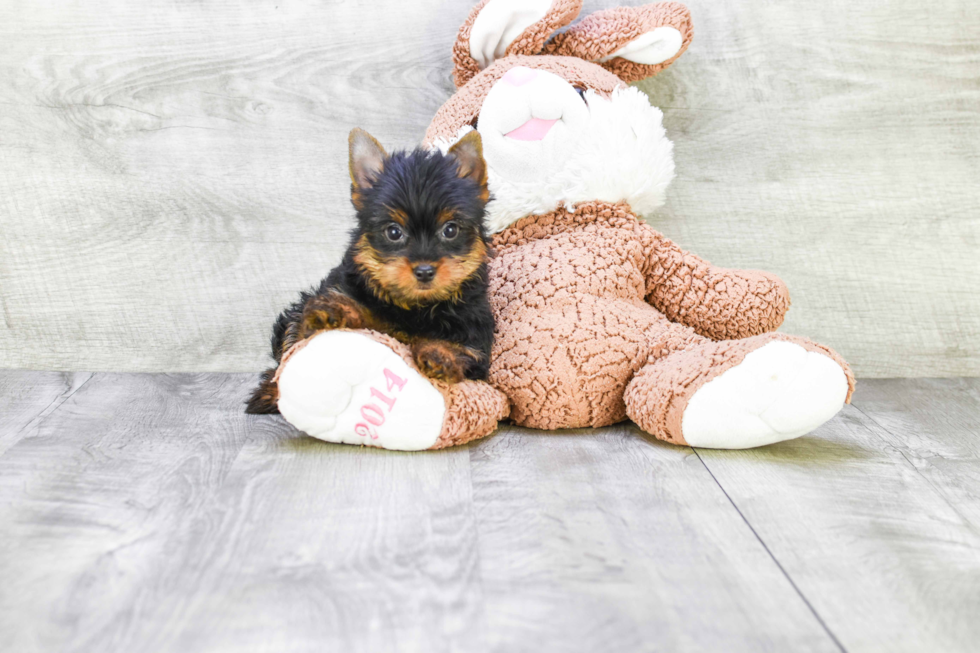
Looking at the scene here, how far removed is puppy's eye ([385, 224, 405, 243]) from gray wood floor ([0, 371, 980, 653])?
373mm

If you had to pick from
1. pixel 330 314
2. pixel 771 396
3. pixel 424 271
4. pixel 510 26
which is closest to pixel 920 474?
pixel 771 396

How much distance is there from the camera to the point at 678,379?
1312mm

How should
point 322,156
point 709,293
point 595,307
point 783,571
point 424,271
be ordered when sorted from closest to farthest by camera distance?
point 783,571
point 424,271
point 595,307
point 709,293
point 322,156

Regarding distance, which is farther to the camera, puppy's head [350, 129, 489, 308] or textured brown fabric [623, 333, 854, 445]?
textured brown fabric [623, 333, 854, 445]

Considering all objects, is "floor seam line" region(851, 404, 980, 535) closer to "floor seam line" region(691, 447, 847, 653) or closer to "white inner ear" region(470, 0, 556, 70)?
"floor seam line" region(691, 447, 847, 653)

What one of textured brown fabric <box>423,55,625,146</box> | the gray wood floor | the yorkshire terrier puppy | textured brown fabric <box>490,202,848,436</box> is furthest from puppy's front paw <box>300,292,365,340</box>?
textured brown fabric <box>423,55,625,146</box>

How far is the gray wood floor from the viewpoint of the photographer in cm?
82

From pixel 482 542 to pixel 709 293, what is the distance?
32.5 inches

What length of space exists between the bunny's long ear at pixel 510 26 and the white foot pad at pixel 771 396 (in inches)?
33.2

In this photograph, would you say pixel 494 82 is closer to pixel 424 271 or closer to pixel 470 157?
pixel 470 157

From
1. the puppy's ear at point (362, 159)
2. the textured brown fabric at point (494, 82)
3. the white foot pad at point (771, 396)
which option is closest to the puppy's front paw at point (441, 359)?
the puppy's ear at point (362, 159)

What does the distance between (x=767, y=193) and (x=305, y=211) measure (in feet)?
3.88

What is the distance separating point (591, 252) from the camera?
1526mm

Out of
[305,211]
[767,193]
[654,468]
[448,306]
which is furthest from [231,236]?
[767,193]
